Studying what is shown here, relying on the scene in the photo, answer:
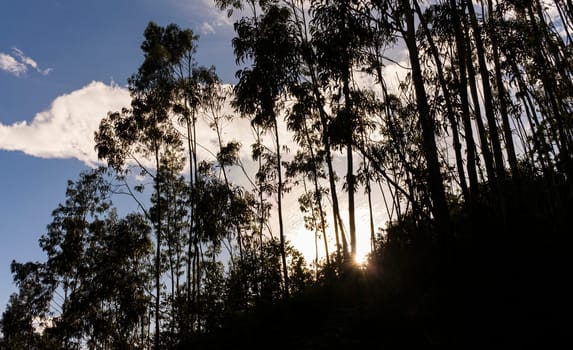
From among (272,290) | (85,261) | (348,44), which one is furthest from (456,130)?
(85,261)

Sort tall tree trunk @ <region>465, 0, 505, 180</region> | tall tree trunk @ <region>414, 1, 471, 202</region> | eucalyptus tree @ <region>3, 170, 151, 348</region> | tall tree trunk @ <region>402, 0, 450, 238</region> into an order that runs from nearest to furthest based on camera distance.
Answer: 1. tall tree trunk @ <region>402, 0, 450, 238</region>
2. tall tree trunk @ <region>465, 0, 505, 180</region>
3. tall tree trunk @ <region>414, 1, 471, 202</region>
4. eucalyptus tree @ <region>3, 170, 151, 348</region>

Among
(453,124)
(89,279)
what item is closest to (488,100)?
(453,124)

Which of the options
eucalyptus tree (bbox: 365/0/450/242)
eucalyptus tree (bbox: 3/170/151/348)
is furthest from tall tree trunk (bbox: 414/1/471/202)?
eucalyptus tree (bbox: 3/170/151/348)

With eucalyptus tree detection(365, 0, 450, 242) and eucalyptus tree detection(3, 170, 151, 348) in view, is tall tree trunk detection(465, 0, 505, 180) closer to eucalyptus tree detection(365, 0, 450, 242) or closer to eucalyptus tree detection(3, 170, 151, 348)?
eucalyptus tree detection(365, 0, 450, 242)

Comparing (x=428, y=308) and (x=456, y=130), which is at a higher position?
(x=456, y=130)

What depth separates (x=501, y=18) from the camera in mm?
7699

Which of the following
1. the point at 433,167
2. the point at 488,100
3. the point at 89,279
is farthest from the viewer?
the point at 89,279

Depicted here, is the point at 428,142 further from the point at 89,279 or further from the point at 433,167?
the point at 89,279

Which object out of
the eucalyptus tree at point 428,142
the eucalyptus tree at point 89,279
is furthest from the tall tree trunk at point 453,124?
the eucalyptus tree at point 89,279

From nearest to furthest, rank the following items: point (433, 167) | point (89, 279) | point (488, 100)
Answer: point (433, 167), point (488, 100), point (89, 279)

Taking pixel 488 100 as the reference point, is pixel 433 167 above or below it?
below

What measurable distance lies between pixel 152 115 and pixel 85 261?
10.00 meters

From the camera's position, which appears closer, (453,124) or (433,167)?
(433,167)

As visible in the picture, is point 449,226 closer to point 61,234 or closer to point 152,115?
point 152,115
